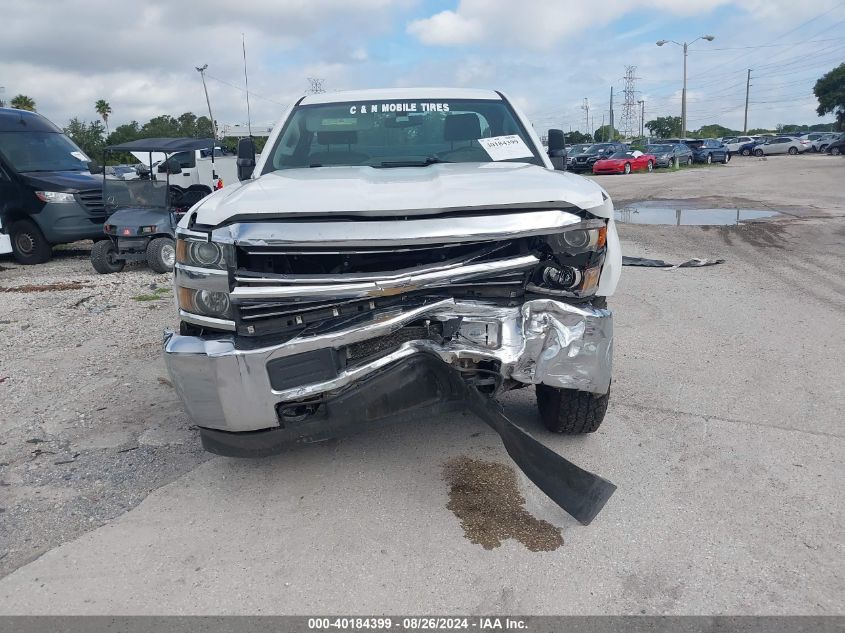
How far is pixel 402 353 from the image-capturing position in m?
2.97

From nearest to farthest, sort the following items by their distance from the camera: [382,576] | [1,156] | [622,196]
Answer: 1. [382,576]
2. [1,156]
3. [622,196]

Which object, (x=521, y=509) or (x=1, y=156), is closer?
(x=521, y=509)

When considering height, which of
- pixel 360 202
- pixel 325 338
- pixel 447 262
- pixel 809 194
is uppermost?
pixel 360 202

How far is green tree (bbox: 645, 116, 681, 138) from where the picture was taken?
93438mm

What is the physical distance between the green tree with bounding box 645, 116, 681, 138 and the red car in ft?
203

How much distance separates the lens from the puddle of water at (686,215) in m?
13.1

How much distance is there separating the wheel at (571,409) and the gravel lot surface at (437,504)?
0.42 ft

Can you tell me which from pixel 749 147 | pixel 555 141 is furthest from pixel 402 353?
pixel 749 147

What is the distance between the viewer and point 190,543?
2.98 metres

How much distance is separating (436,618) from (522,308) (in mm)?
1306

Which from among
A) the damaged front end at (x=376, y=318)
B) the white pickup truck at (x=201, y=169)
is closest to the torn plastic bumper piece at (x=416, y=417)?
the damaged front end at (x=376, y=318)

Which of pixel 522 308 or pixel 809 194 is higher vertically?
pixel 522 308

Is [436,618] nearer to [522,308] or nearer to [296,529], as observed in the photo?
[296,529]

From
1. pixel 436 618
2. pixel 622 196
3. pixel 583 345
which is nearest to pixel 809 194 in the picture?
pixel 622 196
